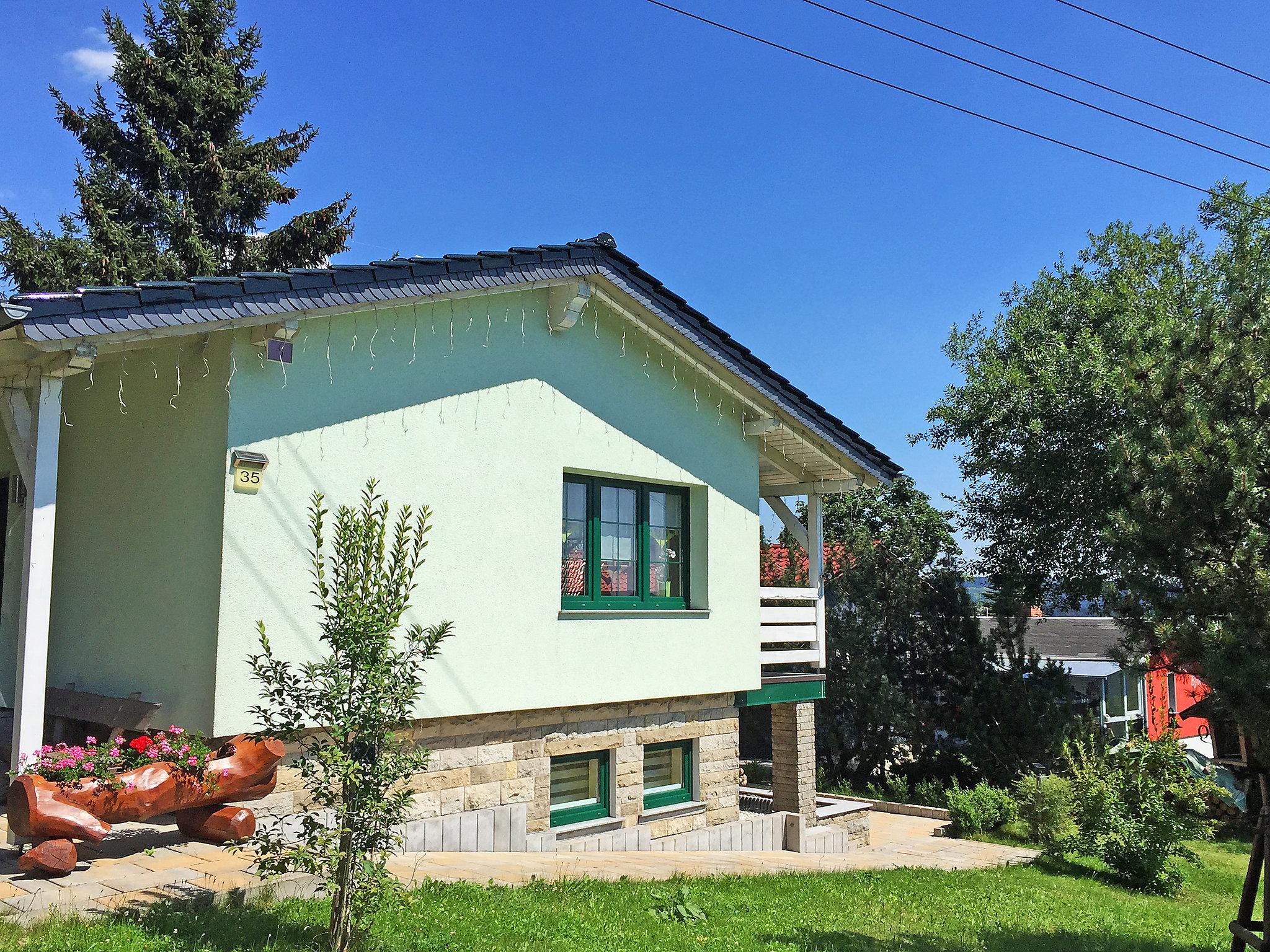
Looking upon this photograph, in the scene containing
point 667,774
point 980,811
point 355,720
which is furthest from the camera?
point 980,811

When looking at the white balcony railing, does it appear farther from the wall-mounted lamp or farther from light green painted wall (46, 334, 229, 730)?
light green painted wall (46, 334, 229, 730)

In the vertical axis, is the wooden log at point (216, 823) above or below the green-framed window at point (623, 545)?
below

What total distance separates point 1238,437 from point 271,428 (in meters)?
6.82

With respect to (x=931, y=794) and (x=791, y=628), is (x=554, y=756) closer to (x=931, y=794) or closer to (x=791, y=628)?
(x=791, y=628)

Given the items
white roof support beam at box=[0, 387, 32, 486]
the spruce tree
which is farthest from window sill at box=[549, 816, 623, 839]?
the spruce tree

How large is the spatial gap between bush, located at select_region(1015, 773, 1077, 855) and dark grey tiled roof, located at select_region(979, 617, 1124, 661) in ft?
46.9

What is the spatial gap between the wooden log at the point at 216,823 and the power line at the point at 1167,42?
959 centimetres

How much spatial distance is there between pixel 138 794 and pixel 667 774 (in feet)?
21.1

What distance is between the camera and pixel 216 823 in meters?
6.75

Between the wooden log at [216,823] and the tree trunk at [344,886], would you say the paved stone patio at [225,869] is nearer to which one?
the wooden log at [216,823]

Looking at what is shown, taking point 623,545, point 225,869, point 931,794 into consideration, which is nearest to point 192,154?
point 623,545

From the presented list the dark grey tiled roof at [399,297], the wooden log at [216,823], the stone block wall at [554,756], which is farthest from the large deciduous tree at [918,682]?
the wooden log at [216,823]

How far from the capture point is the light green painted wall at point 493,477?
25.5ft

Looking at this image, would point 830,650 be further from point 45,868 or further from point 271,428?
point 45,868
